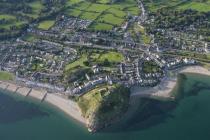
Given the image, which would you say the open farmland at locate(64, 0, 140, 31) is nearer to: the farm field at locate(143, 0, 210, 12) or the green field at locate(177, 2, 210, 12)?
the farm field at locate(143, 0, 210, 12)

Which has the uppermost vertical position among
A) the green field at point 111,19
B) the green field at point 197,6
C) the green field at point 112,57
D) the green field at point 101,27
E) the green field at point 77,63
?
the green field at point 197,6

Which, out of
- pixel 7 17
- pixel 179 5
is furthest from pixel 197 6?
pixel 7 17

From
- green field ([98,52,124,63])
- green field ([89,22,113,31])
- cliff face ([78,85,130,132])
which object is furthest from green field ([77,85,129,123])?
green field ([89,22,113,31])

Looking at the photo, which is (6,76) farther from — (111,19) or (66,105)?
(111,19)

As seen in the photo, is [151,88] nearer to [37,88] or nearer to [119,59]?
[119,59]

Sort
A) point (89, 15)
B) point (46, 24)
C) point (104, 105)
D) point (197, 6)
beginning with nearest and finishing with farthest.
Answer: point (104, 105), point (46, 24), point (89, 15), point (197, 6)

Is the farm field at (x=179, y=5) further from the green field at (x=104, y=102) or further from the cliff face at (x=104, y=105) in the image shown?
the cliff face at (x=104, y=105)

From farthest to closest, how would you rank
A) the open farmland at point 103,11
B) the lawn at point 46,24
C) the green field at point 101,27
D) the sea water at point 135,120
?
the lawn at point 46,24, the open farmland at point 103,11, the green field at point 101,27, the sea water at point 135,120

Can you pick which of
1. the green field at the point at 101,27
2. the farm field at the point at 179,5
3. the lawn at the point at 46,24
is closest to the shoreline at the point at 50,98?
the lawn at the point at 46,24
